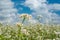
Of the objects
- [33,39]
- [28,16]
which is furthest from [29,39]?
[28,16]

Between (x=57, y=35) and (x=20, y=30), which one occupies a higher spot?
(x=20, y=30)

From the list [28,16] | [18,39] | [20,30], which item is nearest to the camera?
[18,39]

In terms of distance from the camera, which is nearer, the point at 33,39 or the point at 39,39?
the point at 39,39

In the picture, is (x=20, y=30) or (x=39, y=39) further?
(x=20, y=30)

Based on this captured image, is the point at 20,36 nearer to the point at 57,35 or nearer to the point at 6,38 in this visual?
the point at 6,38

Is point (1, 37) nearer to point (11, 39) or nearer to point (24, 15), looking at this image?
point (11, 39)

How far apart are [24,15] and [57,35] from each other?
1.00 meters

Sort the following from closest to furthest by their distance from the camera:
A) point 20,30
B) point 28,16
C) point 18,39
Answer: point 18,39 → point 20,30 → point 28,16

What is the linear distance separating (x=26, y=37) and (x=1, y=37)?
22.1 inches

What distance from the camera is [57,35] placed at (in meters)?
6.86

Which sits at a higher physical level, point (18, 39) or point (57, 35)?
point (18, 39)

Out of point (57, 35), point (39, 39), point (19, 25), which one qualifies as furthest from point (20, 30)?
point (57, 35)

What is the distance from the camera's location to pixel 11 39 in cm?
563

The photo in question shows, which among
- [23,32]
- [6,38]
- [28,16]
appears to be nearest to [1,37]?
[6,38]
